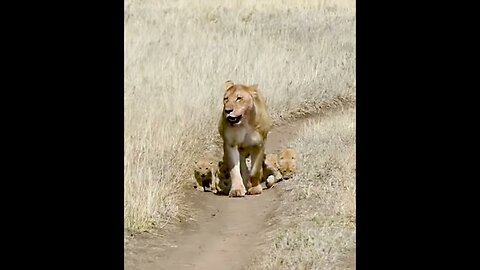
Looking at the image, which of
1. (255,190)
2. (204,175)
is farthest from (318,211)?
(204,175)

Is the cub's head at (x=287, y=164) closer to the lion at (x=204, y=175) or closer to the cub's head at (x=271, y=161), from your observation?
the cub's head at (x=271, y=161)

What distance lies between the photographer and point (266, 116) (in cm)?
628

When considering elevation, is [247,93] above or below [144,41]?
below

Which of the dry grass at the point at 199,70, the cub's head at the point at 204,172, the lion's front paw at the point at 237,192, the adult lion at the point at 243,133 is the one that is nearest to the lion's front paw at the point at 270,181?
the adult lion at the point at 243,133

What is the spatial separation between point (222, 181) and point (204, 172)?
0.16 metres

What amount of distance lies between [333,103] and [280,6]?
6.45 m

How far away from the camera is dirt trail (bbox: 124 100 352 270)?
4898 millimetres

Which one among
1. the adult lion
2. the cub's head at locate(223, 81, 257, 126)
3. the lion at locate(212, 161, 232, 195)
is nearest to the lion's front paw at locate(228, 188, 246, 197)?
the adult lion

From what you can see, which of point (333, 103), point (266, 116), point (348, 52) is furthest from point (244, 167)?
point (348, 52)

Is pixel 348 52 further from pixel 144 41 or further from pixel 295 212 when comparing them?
pixel 295 212

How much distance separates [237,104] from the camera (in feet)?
19.4

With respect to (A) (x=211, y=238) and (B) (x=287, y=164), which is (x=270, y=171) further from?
(A) (x=211, y=238)

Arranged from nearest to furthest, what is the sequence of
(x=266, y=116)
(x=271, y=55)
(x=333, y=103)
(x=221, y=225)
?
(x=221, y=225)
(x=266, y=116)
(x=333, y=103)
(x=271, y=55)

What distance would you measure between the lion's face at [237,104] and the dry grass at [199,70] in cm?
69
